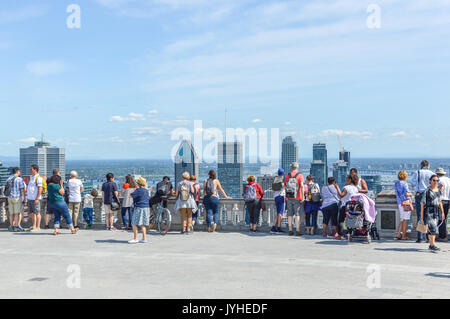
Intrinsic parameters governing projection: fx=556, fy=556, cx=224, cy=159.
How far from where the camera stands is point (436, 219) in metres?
12.1

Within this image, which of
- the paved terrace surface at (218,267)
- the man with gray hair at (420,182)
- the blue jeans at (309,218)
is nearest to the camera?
the paved terrace surface at (218,267)

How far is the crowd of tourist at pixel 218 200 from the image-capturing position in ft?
44.0

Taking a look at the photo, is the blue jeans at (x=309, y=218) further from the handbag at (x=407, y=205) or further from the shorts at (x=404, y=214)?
the handbag at (x=407, y=205)

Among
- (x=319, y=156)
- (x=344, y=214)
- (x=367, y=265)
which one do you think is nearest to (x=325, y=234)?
(x=344, y=214)

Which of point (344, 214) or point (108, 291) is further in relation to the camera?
point (344, 214)

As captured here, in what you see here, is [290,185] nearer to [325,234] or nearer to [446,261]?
[325,234]

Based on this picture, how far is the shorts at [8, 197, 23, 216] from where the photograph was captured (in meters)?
16.0

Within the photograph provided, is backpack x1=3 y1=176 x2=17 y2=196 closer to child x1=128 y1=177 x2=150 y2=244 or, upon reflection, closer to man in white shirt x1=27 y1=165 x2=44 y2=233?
man in white shirt x1=27 y1=165 x2=44 y2=233

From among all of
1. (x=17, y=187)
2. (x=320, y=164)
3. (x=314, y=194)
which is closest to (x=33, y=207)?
(x=17, y=187)

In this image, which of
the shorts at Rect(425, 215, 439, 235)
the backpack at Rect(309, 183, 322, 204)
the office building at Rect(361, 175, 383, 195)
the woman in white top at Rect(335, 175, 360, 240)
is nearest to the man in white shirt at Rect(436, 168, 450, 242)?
the shorts at Rect(425, 215, 439, 235)

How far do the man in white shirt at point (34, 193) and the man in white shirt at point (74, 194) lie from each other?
827 mm

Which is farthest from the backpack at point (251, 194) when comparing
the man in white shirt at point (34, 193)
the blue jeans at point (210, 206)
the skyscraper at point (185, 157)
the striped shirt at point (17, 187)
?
the skyscraper at point (185, 157)

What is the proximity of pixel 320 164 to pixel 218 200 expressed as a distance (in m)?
77.9

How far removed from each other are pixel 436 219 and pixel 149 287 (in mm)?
6903
